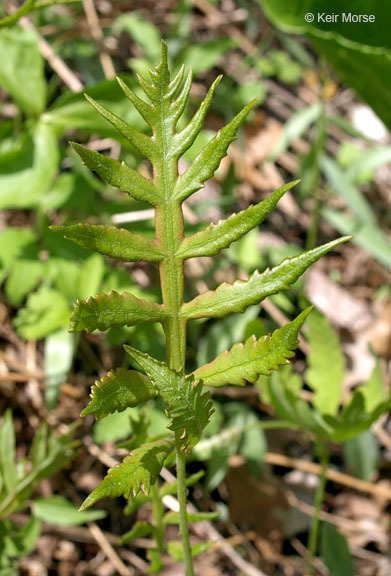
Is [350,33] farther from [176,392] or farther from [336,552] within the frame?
[176,392]

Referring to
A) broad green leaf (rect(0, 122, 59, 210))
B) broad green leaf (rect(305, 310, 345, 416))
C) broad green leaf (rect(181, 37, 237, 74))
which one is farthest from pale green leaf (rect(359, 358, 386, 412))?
broad green leaf (rect(181, 37, 237, 74))

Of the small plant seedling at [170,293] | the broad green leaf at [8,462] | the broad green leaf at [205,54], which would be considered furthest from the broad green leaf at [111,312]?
the broad green leaf at [205,54]

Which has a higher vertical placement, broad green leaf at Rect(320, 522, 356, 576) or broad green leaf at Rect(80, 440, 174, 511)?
broad green leaf at Rect(80, 440, 174, 511)

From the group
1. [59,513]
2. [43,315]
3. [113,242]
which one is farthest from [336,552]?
[113,242]

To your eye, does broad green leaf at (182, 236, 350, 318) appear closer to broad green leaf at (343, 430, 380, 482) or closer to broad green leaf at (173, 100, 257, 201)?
broad green leaf at (173, 100, 257, 201)

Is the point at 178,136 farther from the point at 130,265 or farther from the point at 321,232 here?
the point at 321,232

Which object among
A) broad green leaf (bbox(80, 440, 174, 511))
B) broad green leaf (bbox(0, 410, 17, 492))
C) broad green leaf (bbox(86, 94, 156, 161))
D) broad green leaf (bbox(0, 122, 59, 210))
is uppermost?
broad green leaf (bbox(0, 122, 59, 210))

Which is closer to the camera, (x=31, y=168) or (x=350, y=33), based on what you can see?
(x=31, y=168)
